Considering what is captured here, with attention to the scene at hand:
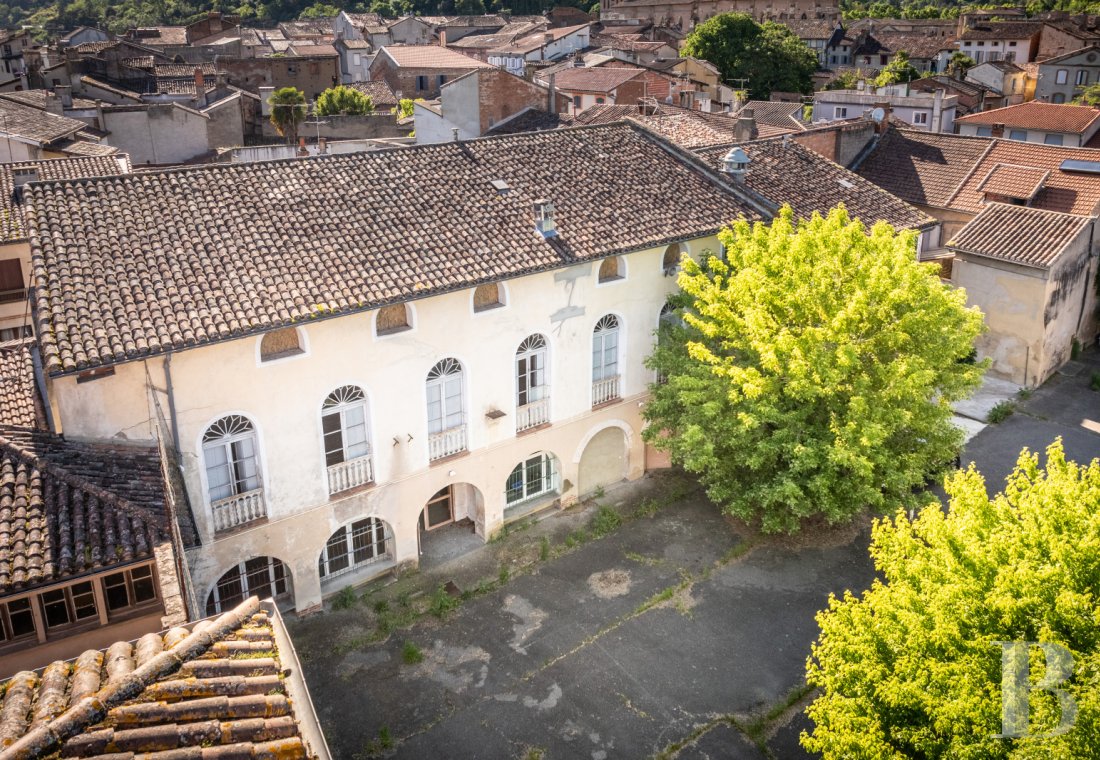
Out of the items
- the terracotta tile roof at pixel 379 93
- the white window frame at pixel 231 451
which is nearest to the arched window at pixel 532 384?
the white window frame at pixel 231 451

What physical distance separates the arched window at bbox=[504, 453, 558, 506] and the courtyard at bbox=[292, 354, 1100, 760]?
2.70ft

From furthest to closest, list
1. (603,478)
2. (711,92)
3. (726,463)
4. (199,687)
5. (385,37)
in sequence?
(385,37) → (711,92) → (603,478) → (726,463) → (199,687)

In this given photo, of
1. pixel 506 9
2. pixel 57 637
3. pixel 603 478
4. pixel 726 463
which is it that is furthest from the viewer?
pixel 506 9

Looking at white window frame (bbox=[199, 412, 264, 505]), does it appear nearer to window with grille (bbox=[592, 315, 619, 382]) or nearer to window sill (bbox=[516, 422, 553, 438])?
window sill (bbox=[516, 422, 553, 438])

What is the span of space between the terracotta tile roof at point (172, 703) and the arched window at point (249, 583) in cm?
1075

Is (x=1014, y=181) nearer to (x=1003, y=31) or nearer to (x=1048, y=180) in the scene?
(x=1048, y=180)

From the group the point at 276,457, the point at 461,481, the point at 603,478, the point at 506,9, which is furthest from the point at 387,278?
the point at 506,9

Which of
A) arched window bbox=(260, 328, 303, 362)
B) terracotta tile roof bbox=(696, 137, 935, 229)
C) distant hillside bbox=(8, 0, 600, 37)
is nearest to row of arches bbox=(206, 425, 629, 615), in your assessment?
arched window bbox=(260, 328, 303, 362)

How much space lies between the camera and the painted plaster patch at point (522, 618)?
2064 centimetres

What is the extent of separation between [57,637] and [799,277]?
54.2 feet

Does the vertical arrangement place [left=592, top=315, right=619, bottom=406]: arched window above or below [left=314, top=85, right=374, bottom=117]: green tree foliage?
below

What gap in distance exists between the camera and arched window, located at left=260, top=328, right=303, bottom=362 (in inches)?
737

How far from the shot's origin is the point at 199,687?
8.87 metres

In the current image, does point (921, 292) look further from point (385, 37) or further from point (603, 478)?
point (385, 37)
